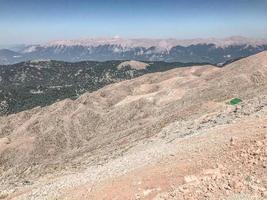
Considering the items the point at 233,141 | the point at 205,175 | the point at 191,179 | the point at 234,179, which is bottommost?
the point at 191,179

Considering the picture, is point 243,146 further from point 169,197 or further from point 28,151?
point 28,151

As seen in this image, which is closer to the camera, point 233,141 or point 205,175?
point 205,175

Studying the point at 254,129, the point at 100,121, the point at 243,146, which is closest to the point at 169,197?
the point at 243,146

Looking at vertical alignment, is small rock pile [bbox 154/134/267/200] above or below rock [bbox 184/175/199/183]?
above

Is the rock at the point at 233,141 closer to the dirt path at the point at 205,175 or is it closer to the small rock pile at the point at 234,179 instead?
the dirt path at the point at 205,175

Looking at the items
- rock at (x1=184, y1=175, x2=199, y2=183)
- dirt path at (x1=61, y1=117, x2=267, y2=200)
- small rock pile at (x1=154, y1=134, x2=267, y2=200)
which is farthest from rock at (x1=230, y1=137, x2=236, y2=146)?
rock at (x1=184, y1=175, x2=199, y2=183)

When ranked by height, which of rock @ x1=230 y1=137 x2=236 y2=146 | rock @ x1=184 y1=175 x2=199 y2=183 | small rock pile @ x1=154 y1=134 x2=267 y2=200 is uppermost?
rock @ x1=230 y1=137 x2=236 y2=146

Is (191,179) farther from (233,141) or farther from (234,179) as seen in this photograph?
(233,141)

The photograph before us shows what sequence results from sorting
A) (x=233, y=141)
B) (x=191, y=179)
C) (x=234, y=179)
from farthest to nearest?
(x=233, y=141), (x=191, y=179), (x=234, y=179)

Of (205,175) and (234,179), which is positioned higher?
(234,179)

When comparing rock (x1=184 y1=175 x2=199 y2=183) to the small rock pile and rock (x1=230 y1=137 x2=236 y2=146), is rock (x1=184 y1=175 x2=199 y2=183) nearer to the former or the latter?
the small rock pile

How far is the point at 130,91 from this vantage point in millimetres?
155750

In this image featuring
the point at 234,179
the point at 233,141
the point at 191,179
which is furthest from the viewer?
the point at 233,141

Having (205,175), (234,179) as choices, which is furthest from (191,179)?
(234,179)
